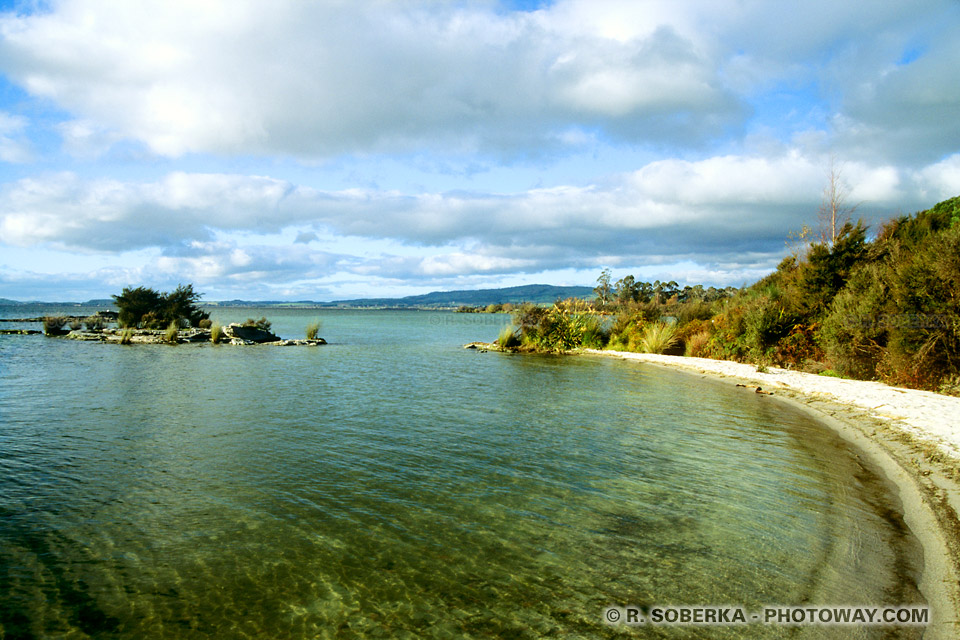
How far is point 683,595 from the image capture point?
196 inches

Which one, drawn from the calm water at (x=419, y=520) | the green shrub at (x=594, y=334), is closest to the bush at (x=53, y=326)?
the calm water at (x=419, y=520)

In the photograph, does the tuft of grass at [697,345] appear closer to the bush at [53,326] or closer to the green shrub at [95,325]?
the green shrub at [95,325]

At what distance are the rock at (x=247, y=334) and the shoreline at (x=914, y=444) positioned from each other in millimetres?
30862

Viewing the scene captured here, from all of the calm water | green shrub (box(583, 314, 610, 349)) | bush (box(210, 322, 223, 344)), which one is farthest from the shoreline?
bush (box(210, 322, 223, 344))

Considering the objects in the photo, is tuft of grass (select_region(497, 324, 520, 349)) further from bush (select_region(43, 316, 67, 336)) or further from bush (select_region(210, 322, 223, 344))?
bush (select_region(43, 316, 67, 336))

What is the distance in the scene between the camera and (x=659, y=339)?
2886cm

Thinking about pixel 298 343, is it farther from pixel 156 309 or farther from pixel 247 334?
pixel 156 309

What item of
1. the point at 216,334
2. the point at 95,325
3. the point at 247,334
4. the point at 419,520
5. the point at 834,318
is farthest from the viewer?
the point at 95,325

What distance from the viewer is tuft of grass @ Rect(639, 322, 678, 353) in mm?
28797

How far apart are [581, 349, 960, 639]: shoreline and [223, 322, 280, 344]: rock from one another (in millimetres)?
30862

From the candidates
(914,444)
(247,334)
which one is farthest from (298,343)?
(914,444)

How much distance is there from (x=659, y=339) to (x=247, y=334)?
28.4 metres

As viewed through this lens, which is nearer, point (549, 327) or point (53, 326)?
point (549, 327)

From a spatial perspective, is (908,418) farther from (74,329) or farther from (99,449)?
(74,329)
